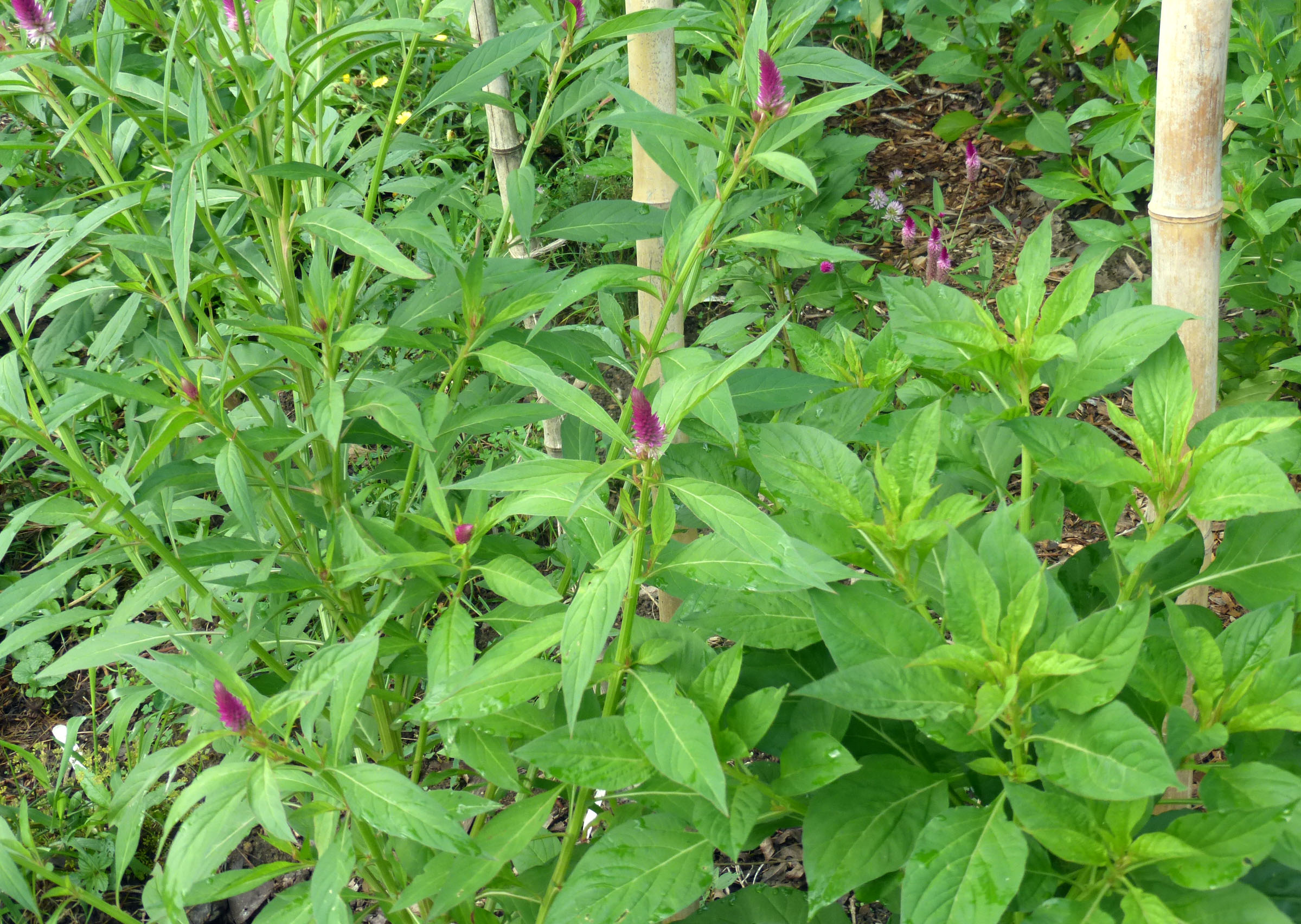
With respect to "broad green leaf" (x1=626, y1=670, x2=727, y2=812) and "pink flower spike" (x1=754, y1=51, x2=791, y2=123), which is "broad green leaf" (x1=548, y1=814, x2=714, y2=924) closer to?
"broad green leaf" (x1=626, y1=670, x2=727, y2=812)

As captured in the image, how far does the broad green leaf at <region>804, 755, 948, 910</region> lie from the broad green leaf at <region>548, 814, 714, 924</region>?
10cm

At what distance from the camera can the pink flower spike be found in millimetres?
1097

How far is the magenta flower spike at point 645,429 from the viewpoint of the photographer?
87cm

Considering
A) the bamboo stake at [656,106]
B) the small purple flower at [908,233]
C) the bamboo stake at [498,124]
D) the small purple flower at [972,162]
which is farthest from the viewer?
the small purple flower at [972,162]

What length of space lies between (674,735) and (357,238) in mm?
691

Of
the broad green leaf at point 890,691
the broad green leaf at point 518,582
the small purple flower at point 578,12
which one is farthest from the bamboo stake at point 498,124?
the broad green leaf at point 890,691

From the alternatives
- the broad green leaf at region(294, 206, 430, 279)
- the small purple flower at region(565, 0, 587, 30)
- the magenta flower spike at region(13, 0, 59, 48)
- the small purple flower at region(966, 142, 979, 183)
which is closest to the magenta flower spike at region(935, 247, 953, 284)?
the small purple flower at region(966, 142, 979, 183)

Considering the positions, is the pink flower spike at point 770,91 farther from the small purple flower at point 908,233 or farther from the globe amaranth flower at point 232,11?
the small purple flower at point 908,233

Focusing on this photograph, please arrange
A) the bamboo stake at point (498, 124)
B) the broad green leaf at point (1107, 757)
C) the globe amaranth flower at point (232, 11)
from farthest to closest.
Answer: the bamboo stake at point (498, 124) → the globe amaranth flower at point (232, 11) → the broad green leaf at point (1107, 757)

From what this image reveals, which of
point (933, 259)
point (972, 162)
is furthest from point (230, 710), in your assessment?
point (972, 162)

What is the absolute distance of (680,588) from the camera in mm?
1074

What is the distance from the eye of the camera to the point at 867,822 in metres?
0.93

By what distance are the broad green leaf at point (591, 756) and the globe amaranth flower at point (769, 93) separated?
0.67m

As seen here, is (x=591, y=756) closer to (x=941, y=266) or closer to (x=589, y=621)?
(x=589, y=621)
